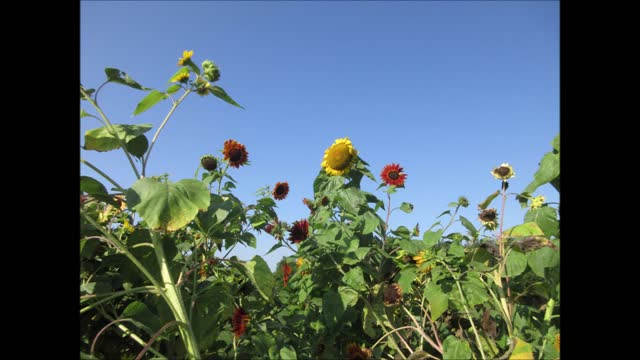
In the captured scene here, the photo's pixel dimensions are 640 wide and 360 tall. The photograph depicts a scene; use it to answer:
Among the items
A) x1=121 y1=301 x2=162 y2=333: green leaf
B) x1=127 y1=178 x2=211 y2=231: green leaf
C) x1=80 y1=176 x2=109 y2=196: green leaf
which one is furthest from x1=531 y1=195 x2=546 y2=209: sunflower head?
x1=80 y1=176 x2=109 y2=196: green leaf

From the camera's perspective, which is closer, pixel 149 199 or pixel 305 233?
pixel 149 199

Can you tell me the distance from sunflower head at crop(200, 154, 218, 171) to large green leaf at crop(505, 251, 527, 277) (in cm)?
143

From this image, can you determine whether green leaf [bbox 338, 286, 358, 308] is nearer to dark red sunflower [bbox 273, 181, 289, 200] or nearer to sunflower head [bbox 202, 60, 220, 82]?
sunflower head [bbox 202, 60, 220, 82]

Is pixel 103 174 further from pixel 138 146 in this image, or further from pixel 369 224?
pixel 369 224

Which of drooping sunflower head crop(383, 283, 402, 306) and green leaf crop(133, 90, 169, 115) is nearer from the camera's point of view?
green leaf crop(133, 90, 169, 115)

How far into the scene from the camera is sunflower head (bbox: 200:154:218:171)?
2.13 metres

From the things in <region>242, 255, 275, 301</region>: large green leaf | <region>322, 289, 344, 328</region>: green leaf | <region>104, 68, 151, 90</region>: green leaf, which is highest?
<region>104, 68, 151, 90</region>: green leaf

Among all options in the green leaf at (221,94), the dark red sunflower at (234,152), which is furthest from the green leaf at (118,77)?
the dark red sunflower at (234,152)

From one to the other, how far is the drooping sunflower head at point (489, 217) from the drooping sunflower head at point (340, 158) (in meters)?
0.67
